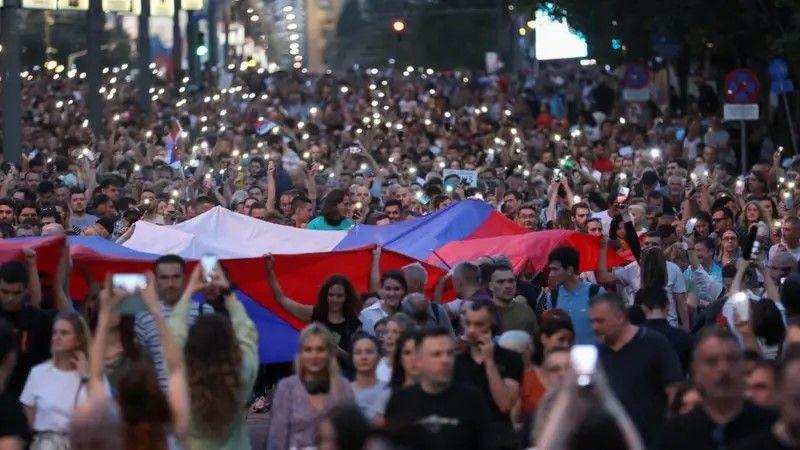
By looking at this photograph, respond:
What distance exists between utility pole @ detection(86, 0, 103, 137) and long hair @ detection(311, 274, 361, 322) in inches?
1067

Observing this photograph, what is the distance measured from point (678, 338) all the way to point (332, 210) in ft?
24.6

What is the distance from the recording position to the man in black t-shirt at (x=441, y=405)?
34.0ft

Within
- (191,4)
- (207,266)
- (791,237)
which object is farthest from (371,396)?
(191,4)

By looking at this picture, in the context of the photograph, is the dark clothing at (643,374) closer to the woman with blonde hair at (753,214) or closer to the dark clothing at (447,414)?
the dark clothing at (447,414)

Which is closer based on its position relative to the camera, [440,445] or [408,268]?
[440,445]

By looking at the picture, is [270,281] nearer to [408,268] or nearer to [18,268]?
[408,268]

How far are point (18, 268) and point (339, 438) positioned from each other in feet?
16.4

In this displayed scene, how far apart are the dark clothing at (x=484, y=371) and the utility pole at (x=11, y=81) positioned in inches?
856

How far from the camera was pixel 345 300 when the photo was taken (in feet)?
49.8

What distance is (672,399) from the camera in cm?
1137

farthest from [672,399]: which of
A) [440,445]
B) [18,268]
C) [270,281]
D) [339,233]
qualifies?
[339,233]

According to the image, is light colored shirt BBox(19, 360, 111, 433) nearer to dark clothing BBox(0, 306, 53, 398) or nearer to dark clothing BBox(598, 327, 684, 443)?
dark clothing BBox(0, 306, 53, 398)

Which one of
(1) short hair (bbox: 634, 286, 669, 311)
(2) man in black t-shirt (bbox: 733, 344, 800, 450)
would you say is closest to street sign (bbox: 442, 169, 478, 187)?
(1) short hair (bbox: 634, 286, 669, 311)

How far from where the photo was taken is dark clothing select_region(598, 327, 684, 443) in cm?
1172
